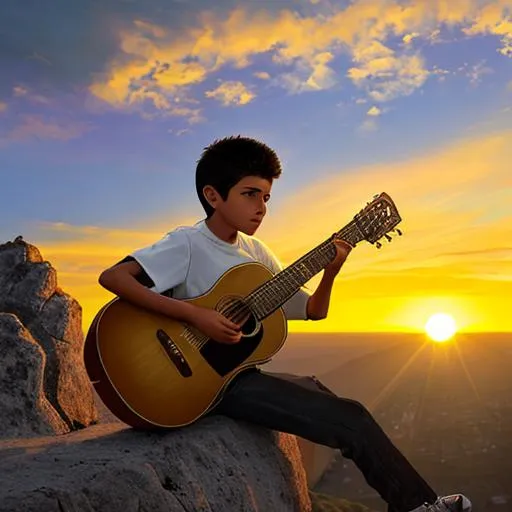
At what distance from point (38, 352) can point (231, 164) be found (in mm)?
2569

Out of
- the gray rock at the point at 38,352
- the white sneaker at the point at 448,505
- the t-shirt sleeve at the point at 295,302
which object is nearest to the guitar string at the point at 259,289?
the t-shirt sleeve at the point at 295,302

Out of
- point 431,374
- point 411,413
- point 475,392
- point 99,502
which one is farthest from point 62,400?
point 431,374

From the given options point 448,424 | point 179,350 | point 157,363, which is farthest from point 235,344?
point 448,424

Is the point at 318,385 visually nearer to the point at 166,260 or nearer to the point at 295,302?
the point at 295,302

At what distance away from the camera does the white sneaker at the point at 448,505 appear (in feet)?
12.3

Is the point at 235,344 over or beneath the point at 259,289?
beneath

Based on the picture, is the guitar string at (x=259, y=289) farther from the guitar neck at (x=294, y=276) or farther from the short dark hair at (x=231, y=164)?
the short dark hair at (x=231, y=164)

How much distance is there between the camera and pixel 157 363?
12.0ft

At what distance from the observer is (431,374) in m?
161

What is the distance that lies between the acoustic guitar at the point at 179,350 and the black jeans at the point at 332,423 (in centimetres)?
17

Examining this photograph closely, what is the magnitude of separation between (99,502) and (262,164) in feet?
7.50

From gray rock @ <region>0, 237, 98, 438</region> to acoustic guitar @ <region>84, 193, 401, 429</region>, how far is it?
1.90m

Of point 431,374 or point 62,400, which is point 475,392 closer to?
point 431,374

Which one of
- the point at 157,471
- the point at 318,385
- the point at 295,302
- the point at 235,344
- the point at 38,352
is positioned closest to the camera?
the point at 157,471
